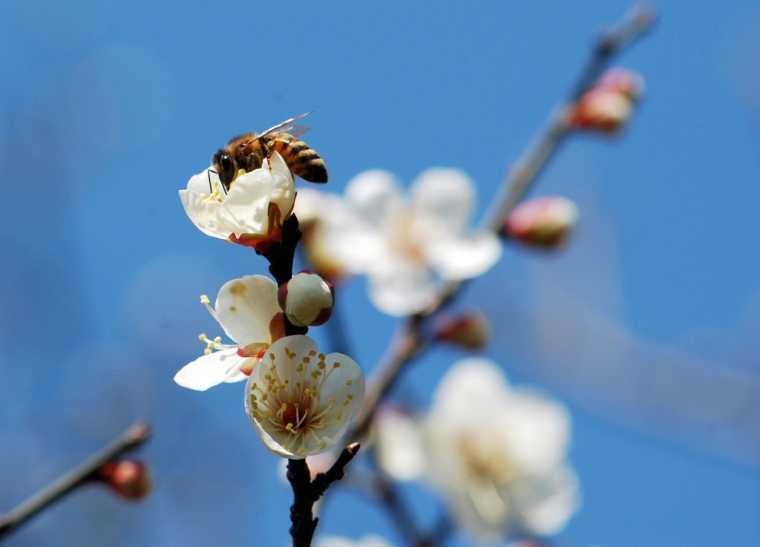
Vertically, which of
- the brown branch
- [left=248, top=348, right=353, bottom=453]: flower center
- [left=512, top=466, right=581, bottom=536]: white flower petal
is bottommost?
[left=512, top=466, right=581, bottom=536]: white flower petal

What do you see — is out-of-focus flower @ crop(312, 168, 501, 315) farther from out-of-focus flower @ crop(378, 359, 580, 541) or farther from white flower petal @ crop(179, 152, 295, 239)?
white flower petal @ crop(179, 152, 295, 239)

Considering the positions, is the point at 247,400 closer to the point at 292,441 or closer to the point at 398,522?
the point at 292,441

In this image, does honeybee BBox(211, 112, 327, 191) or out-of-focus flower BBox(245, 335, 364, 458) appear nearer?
out-of-focus flower BBox(245, 335, 364, 458)

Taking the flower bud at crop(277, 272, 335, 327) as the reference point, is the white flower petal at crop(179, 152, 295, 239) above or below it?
above

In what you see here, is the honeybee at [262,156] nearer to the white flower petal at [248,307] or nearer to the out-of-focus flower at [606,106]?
the white flower petal at [248,307]

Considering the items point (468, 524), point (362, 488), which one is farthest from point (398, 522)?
point (468, 524)

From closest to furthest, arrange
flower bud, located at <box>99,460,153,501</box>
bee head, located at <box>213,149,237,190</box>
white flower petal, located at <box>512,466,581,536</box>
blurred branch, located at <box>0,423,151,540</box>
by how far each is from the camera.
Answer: bee head, located at <box>213,149,237,190</box> < blurred branch, located at <box>0,423,151,540</box> < flower bud, located at <box>99,460,153,501</box> < white flower petal, located at <box>512,466,581,536</box>

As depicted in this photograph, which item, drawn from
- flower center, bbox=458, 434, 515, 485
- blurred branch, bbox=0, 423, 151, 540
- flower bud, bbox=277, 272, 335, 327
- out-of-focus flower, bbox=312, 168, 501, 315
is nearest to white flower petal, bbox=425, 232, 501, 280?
out-of-focus flower, bbox=312, 168, 501, 315

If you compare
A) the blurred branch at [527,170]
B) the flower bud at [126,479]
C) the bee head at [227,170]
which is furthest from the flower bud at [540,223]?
the bee head at [227,170]
